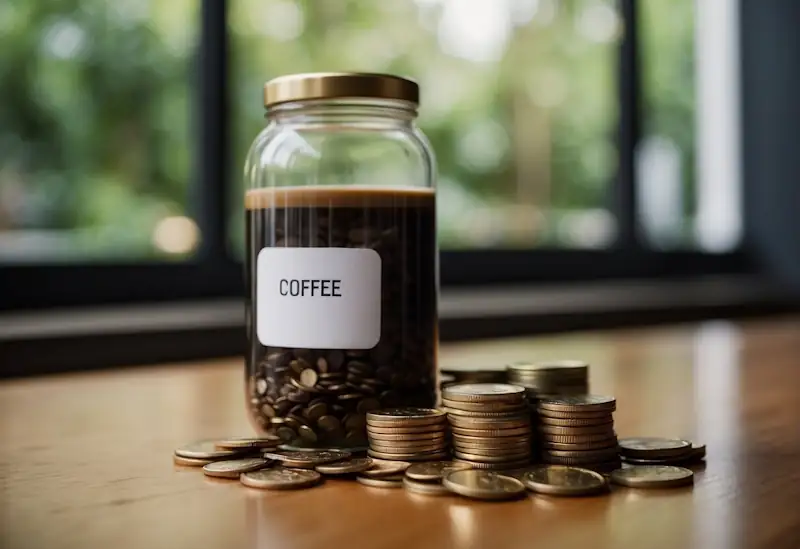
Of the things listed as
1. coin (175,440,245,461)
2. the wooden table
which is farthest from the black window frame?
coin (175,440,245,461)

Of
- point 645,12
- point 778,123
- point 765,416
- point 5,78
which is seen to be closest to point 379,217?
point 765,416

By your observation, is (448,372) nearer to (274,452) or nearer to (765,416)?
(274,452)

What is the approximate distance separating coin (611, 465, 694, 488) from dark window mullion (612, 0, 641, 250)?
7.57 ft

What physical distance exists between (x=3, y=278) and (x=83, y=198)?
238 millimetres

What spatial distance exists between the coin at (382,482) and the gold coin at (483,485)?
0.11 ft

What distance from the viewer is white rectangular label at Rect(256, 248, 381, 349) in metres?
0.65

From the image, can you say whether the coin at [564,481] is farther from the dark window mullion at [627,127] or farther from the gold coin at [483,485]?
the dark window mullion at [627,127]

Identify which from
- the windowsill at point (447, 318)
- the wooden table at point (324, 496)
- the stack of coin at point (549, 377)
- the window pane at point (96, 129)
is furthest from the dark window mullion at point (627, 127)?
the stack of coin at point (549, 377)

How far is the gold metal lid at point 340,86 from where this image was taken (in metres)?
0.67

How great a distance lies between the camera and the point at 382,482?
585 millimetres

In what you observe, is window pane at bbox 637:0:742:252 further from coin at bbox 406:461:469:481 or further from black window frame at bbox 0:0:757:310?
coin at bbox 406:461:469:481

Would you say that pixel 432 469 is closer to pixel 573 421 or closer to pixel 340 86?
pixel 573 421

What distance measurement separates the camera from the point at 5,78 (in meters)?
1.65

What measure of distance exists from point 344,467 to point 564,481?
128 mm
